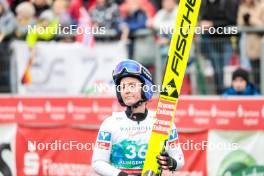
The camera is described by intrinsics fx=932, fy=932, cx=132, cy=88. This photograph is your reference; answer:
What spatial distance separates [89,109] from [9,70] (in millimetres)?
3411

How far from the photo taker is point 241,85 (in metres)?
13.2

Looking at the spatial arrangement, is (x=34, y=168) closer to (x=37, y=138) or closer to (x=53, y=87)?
(x=37, y=138)

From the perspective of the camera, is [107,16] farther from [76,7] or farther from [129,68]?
[129,68]

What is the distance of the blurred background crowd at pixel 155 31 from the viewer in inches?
571

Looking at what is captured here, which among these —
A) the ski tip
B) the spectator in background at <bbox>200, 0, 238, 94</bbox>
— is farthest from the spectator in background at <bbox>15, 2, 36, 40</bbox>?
the ski tip

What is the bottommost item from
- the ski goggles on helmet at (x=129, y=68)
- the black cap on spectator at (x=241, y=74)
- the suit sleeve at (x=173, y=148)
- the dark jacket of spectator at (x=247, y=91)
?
the suit sleeve at (x=173, y=148)

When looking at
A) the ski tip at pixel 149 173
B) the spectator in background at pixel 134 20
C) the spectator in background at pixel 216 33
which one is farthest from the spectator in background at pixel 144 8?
the ski tip at pixel 149 173

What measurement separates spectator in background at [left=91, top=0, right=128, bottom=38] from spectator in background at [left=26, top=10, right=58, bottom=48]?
676 millimetres

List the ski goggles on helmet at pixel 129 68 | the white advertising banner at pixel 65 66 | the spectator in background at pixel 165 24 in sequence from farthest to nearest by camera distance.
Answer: the white advertising banner at pixel 65 66 < the spectator in background at pixel 165 24 < the ski goggles on helmet at pixel 129 68

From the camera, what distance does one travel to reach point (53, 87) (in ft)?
51.2

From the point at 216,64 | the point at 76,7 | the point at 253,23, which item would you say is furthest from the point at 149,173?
the point at 76,7

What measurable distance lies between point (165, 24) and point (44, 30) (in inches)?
80.3

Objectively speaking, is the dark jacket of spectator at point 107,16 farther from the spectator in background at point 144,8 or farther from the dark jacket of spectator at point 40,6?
the dark jacket of spectator at point 40,6

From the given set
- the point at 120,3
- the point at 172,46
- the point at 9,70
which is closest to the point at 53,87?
the point at 9,70
